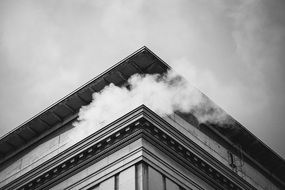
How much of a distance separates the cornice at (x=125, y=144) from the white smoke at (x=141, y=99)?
5.70ft

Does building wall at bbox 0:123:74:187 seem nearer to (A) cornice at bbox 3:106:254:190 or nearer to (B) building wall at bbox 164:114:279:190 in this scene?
(A) cornice at bbox 3:106:254:190

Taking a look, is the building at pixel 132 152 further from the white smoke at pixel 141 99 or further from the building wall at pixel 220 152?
the white smoke at pixel 141 99

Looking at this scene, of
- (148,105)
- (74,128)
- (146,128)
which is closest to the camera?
(146,128)

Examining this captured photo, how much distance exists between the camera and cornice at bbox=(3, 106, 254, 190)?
2328cm

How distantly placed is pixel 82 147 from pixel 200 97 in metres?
6.20

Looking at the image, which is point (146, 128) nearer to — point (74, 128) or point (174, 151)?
point (174, 151)

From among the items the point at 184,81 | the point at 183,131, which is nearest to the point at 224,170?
the point at 183,131

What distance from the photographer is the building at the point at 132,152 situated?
Answer: 75.4ft

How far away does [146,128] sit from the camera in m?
23.4

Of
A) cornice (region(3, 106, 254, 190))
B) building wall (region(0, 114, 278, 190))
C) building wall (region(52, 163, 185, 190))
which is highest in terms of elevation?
building wall (region(0, 114, 278, 190))

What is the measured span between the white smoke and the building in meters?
0.35

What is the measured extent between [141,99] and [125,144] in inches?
106

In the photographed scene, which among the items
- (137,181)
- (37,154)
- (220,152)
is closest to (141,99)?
(137,181)

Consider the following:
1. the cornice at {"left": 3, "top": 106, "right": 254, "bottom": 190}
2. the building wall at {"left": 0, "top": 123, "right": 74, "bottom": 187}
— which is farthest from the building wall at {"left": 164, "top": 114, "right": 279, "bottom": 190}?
the building wall at {"left": 0, "top": 123, "right": 74, "bottom": 187}
